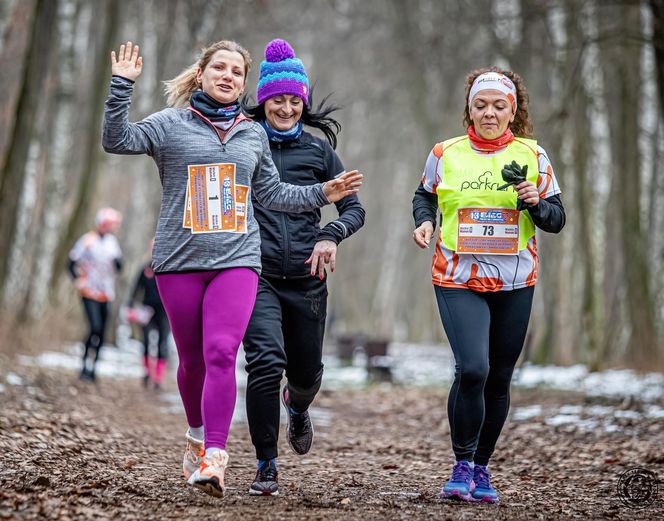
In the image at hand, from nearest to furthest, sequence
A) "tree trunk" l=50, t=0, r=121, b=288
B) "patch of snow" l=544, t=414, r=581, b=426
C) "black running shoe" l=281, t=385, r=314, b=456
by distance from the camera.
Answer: "black running shoe" l=281, t=385, r=314, b=456
"patch of snow" l=544, t=414, r=581, b=426
"tree trunk" l=50, t=0, r=121, b=288

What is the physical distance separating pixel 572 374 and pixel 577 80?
4.59m

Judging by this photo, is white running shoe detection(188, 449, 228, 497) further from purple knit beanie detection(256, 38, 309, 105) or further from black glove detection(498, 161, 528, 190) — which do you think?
purple knit beanie detection(256, 38, 309, 105)

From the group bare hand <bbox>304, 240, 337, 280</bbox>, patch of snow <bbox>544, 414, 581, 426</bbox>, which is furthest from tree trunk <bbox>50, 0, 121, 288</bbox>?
bare hand <bbox>304, 240, 337, 280</bbox>

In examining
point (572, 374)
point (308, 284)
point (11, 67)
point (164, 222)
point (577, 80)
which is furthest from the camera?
point (572, 374)

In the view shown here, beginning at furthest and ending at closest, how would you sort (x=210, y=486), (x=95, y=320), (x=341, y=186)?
(x=95, y=320) → (x=341, y=186) → (x=210, y=486)

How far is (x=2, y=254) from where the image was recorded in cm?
1274

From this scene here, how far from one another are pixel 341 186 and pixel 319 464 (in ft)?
8.59

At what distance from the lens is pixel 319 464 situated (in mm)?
7348

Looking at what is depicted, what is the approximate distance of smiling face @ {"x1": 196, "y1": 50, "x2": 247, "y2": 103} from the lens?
5438 mm

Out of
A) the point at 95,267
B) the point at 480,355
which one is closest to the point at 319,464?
the point at 480,355

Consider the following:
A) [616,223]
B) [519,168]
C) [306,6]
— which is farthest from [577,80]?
[306,6]

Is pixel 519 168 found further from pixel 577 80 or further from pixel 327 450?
pixel 577 80

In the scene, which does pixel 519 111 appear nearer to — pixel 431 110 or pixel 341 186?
pixel 341 186

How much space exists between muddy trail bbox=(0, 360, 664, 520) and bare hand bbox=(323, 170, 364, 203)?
1.60 meters
